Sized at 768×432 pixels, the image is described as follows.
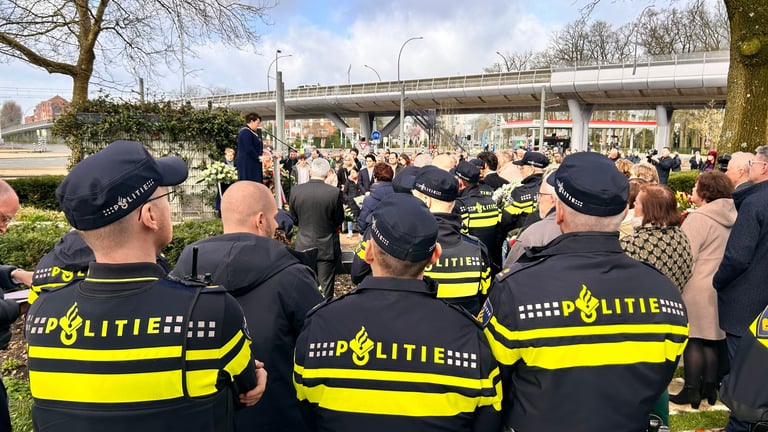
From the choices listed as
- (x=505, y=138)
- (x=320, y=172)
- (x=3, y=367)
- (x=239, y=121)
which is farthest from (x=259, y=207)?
(x=505, y=138)

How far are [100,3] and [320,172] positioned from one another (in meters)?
12.0

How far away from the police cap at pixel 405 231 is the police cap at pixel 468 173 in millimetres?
3930

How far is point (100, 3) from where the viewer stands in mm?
14156

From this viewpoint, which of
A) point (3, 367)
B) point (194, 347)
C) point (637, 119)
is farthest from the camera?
point (637, 119)

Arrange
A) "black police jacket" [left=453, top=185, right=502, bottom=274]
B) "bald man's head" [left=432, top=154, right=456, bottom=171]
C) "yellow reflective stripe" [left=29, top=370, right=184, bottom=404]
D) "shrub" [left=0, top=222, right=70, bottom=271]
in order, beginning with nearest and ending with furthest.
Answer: "yellow reflective stripe" [left=29, top=370, right=184, bottom=404] < "black police jacket" [left=453, top=185, right=502, bottom=274] < "bald man's head" [left=432, top=154, right=456, bottom=171] < "shrub" [left=0, top=222, right=70, bottom=271]

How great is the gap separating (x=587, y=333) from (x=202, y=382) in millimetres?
1467

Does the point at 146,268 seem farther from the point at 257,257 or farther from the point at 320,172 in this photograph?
the point at 320,172

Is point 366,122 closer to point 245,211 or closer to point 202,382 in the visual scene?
point 245,211

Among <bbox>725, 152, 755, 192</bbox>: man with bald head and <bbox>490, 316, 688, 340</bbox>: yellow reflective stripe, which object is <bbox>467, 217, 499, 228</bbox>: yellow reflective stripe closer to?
<bbox>725, 152, 755, 192</bbox>: man with bald head

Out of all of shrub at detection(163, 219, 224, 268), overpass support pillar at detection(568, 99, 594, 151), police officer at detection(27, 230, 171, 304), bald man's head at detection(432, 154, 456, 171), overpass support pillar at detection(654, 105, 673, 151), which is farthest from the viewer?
overpass support pillar at detection(654, 105, 673, 151)

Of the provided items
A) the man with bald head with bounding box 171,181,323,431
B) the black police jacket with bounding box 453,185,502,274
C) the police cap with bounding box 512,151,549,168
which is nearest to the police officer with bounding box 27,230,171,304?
the man with bald head with bounding box 171,181,323,431

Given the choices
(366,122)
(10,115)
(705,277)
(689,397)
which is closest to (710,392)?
(689,397)

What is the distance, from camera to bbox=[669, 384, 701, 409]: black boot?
4465mm

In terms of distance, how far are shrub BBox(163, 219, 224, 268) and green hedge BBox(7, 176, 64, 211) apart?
8618mm
